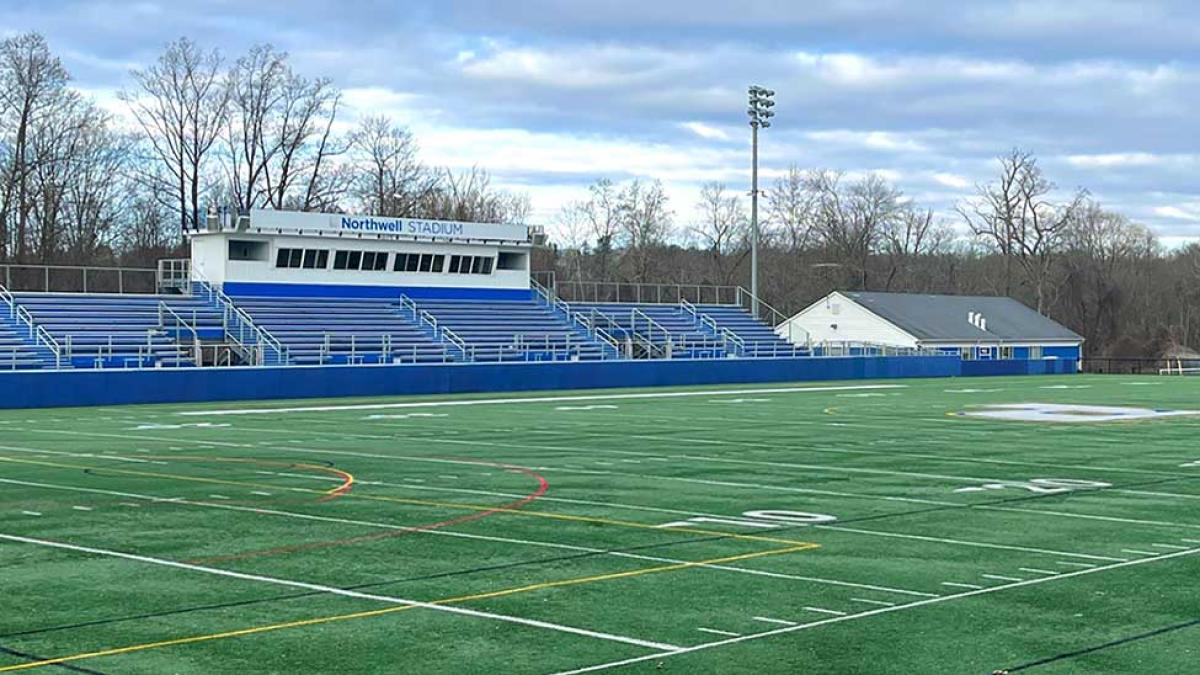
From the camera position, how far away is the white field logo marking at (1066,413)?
110 feet

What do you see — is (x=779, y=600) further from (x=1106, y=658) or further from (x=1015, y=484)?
(x=1015, y=484)

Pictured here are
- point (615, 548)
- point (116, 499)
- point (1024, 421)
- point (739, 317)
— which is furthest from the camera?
point (739, 317)

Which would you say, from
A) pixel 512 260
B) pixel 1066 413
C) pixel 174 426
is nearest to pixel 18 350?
pixel 174 426

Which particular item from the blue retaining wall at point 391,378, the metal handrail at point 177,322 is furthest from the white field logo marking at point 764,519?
the metal handrail at point 177,322

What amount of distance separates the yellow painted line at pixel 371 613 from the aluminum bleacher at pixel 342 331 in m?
36.0

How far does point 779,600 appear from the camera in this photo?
35.7ft

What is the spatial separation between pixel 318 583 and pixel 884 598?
412cm

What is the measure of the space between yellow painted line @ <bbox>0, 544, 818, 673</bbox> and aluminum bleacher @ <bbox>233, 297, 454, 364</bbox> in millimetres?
35979

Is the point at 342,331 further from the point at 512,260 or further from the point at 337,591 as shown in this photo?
the point at 337,591

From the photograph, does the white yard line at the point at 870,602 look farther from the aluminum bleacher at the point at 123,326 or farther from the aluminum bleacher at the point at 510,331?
the aluminum bleacher at the point at 510,331

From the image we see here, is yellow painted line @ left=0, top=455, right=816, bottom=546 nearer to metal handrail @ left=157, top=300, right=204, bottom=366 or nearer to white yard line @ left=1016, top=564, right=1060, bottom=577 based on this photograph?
white yard line @ left=1016, top=564, right=1060, bottom=577

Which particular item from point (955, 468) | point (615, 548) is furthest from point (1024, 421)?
point (615, 548)

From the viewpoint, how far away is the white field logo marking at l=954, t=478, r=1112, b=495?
1838 cm

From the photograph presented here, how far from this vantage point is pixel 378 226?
195ft
